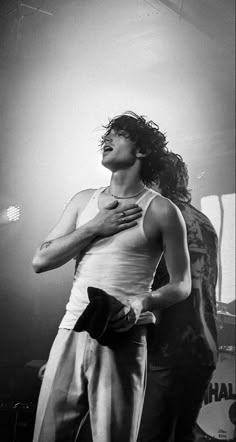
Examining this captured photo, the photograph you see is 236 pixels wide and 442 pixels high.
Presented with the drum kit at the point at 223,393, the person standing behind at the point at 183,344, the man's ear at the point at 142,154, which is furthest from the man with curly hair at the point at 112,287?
the drum kit at the point at 223,393

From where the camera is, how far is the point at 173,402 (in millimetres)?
1840

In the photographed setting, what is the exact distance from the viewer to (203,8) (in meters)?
Answer: 2.44

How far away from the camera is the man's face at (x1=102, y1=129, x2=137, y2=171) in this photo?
184cm

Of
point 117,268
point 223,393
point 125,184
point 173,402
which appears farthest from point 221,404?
point 125,184

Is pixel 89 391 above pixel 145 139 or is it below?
below

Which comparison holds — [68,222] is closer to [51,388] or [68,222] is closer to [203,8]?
[51,388]

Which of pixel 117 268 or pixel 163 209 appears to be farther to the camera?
pixel 163 209

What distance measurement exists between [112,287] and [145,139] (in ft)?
2.35

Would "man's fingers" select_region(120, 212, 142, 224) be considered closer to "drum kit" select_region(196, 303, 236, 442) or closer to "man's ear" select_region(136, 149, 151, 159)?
"man's ear" select_region(136, 149, 151, 159)

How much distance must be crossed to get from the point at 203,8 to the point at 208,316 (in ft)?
5.63

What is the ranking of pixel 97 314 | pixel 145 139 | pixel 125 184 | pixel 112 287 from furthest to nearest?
pixel 145 139 < pixel 125 184 < pixel 112 287 < pixel 97 314

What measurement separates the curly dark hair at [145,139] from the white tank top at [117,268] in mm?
270

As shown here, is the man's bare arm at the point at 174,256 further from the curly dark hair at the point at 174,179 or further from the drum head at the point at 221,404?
the drum head at the point at 221,404

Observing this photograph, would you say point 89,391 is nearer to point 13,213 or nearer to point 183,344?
point 183,344
